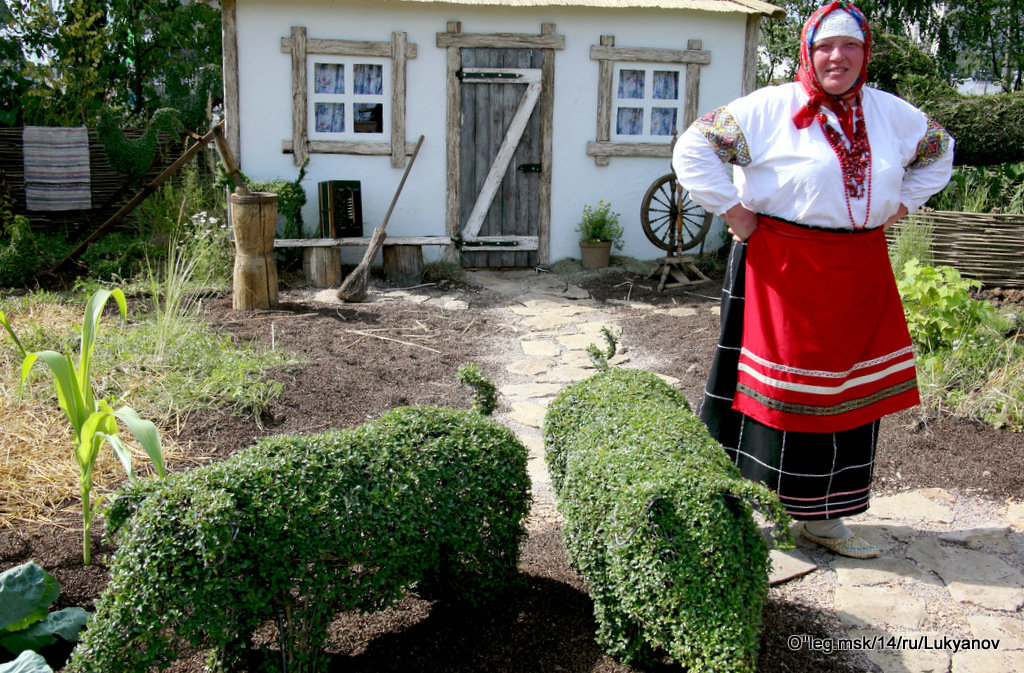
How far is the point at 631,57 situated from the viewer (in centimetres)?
888

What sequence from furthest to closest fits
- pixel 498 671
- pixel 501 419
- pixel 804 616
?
1. pixel 501 419
2. pixel 804 616
3. pixel 498 671

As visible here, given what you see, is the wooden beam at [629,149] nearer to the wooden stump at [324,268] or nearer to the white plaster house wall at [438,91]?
the white plaster house wall at [438,91]

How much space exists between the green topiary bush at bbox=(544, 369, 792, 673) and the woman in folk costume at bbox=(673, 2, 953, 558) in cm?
69

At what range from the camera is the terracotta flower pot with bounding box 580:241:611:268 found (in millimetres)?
8906

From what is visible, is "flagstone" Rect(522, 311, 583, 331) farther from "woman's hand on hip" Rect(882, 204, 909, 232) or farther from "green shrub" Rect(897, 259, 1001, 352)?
"woman's hand on hip" Rect(882, 204, 909, 232)

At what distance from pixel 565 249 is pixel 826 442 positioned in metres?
6.26

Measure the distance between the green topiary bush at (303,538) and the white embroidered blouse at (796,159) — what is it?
47.9 inches

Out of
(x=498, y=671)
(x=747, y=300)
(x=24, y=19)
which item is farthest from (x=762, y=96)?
(x=24, y=19)

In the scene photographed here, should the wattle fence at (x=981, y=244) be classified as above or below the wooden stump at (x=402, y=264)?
above

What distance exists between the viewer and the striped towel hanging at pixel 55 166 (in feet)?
28.9

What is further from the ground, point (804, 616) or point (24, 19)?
point (24, 19)

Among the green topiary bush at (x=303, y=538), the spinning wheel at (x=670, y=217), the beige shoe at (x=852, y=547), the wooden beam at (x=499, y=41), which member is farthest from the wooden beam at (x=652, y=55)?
the green topiary bush at (x=303, y=538)

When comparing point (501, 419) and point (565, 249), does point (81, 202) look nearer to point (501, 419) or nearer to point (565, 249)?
point (565, 249)

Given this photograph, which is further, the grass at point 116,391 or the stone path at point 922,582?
the grass at point 116,391
